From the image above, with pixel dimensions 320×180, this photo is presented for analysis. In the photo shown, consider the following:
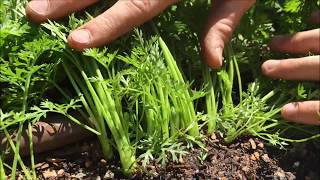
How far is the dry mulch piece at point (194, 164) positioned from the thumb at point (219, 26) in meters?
0.28

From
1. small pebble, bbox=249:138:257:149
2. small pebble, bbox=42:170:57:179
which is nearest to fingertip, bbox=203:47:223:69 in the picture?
small pebble, bbox=249:138:257:149

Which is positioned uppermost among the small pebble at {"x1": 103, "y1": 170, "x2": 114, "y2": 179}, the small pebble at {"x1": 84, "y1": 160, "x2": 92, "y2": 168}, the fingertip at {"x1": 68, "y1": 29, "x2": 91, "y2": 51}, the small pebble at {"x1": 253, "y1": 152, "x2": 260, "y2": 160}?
the fingertip at {"x1": 68, "y1": 29, "x2": 91, "y2": 51}

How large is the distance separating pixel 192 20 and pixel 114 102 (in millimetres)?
462

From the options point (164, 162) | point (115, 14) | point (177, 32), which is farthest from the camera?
point (177, 32)

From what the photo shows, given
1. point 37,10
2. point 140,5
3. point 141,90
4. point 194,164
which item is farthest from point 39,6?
point 194,164

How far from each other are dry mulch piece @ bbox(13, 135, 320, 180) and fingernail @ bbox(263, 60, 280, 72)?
0.85ft

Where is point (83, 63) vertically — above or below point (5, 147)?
above

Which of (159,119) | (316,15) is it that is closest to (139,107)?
(159,119)

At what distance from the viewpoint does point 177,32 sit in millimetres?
1864

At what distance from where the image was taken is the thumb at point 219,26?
68.8 inches

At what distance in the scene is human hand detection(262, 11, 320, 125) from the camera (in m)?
1.70

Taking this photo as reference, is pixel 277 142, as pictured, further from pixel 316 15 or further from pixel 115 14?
pixel 115 14

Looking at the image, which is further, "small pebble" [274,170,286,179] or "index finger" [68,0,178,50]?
"small pebble" [274,170,286,179]

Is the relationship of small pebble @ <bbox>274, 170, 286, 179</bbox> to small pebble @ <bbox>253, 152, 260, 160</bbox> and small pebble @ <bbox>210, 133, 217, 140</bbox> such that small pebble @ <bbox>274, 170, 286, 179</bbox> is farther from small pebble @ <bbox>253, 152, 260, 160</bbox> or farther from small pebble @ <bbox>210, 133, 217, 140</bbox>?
small pebble @ <bbox>210, 133, 217, 140</bbox>
